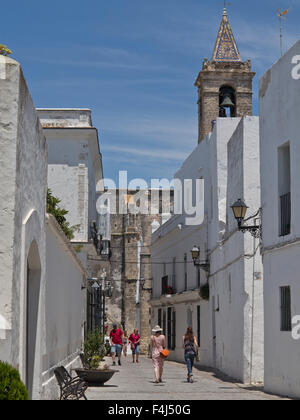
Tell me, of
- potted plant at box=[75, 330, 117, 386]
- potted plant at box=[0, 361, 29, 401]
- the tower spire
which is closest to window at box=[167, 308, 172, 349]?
the tower spire

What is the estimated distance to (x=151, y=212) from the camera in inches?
2044

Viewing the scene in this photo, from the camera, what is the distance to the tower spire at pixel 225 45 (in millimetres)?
39219

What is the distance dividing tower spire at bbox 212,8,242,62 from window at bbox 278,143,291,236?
24511 millimetres

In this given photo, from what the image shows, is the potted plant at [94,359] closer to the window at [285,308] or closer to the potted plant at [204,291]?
the window at [285,308]

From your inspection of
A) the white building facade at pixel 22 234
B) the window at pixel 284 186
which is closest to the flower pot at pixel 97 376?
the white building facade at pixel 22 234

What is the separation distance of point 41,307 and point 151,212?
137 feet

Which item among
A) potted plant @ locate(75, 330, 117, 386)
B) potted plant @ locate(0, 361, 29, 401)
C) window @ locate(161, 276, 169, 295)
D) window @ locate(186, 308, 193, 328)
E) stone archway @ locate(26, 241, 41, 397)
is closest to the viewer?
potted plant @ locate(0, 361, 29, 401)

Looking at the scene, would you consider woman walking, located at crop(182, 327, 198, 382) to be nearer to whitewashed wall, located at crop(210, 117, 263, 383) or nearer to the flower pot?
whitewashed wall, located at crop(210, 117, 263, 383)

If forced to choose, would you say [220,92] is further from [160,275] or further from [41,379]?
[41,379]

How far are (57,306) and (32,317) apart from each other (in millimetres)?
4085

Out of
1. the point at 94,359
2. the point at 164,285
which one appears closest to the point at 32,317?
the point at 94,359

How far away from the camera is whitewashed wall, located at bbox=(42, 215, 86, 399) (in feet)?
39.5
